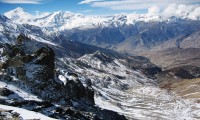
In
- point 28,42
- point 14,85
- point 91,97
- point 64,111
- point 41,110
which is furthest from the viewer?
point 91,97

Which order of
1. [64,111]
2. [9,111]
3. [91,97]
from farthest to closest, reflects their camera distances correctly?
[91,97], [64,111], [9,111]

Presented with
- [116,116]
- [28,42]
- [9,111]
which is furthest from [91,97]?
[9,111]

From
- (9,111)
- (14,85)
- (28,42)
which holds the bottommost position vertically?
(9,111)

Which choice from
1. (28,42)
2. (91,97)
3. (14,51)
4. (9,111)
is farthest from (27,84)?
(91,97)

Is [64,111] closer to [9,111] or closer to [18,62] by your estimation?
[9,111]

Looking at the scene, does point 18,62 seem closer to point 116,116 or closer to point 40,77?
point 40,77

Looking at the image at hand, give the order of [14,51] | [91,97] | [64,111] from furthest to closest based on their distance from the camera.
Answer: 1. [91,97]
2. [14,51]
3. [64,111]

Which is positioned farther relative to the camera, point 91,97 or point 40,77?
point 91,97

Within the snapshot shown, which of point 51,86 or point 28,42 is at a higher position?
point 28,42

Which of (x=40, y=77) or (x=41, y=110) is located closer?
(x=41, y=110)
